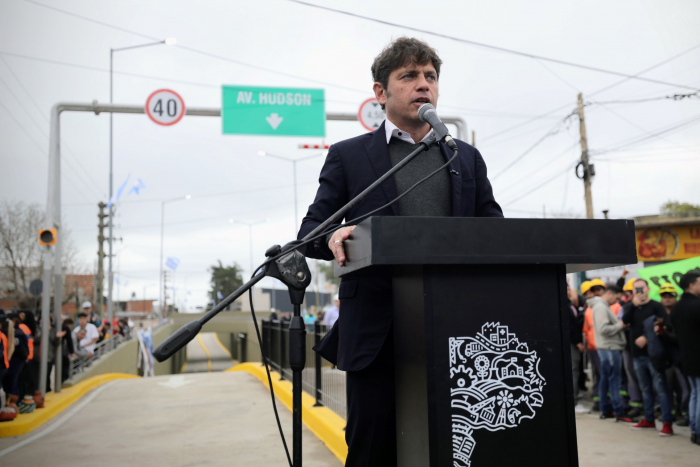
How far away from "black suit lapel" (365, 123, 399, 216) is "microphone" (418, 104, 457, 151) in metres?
0.19

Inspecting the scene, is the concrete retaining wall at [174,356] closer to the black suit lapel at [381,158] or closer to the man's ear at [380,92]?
the black suit lapel at [381,158]

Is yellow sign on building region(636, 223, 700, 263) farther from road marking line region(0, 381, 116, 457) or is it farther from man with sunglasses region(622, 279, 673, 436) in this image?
road marking line region(0, 381, 116, 457)

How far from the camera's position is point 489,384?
60.9 inches

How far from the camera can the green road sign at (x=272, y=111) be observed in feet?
36.7

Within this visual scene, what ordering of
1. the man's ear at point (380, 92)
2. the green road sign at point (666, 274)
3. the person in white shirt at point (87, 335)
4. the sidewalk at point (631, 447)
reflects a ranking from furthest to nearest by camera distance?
the person in white shirt at point (87, 335), the green road sign at point (666, 274), the sidewalk at point (631, 447), the man's ear at point (380, 92)

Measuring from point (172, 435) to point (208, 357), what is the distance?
58.6 m

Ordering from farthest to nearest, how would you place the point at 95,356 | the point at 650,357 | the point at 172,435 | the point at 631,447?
the point at 95,356 < the point at 650,357 < the point at 172,435 < the point at 631,447

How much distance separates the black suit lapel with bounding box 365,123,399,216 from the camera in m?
2.14

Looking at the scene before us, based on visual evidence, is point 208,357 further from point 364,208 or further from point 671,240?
point 364,208

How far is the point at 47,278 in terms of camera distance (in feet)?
33.1

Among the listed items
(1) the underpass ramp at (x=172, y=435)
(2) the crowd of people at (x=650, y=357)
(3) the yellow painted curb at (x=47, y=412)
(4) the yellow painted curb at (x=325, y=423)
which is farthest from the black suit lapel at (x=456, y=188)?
(3) the yellow painted curb at (x=47, y=412)

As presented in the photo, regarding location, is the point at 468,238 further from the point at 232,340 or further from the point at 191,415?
the point at 232,340

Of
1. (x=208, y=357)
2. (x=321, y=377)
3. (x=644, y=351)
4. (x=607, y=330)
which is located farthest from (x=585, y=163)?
(x=208, y=357)

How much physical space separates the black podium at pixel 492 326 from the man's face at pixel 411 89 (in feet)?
2.80
